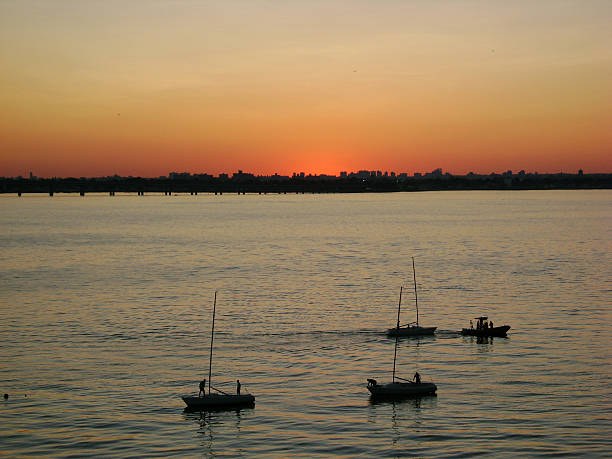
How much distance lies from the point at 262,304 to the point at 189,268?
38809 mm

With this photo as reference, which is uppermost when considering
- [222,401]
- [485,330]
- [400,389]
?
[485,330]

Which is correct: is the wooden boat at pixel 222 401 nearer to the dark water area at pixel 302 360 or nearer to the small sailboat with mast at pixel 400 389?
the dark water area at pixel 302 360

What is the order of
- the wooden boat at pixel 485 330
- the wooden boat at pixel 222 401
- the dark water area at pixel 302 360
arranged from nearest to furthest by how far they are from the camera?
the dark water area at pixel 302 360
the wooden boat at pixel 222 401
the wooden boat at pixel 485 330

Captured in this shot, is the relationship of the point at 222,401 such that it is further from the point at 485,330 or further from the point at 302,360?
the point at 485,330

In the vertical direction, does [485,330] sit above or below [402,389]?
above

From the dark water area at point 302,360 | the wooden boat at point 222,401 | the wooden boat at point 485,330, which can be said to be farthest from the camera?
the wooden boat at point 485,330

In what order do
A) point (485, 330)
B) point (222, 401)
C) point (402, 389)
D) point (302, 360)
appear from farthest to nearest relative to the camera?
point (485, 330) → point (302, 360) → point (402, 389) → point (222, 401)

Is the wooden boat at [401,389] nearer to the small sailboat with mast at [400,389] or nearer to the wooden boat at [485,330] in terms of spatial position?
the small sailboat with mast at [400,389]

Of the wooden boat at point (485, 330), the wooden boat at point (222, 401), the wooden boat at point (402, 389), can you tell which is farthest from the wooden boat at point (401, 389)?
the wooden boat at point (485, 330)

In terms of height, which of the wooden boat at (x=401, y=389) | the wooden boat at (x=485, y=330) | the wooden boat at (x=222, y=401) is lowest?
the wooden boat at (x=222, y=401)

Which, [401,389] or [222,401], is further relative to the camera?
[401,389]

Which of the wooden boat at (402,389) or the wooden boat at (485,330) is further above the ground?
the wooden boat at (485,330)

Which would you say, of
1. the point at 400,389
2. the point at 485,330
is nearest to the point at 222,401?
the point at 400,389

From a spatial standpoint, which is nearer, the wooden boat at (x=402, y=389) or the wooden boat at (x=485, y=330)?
the wooden boat at (x=402, y=389)
